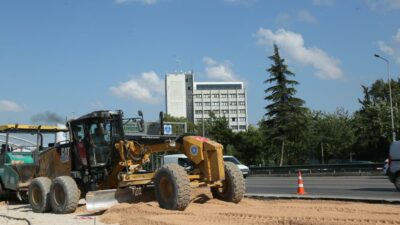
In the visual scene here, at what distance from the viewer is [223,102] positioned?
175m

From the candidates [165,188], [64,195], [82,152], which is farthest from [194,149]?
[64,195]

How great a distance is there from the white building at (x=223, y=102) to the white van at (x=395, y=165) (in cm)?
14806

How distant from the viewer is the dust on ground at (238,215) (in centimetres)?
1007

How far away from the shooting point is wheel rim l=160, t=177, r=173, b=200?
43.7ft

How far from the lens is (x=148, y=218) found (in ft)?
38.2

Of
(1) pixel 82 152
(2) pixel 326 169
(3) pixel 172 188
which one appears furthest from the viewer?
(2) pixel 326 169

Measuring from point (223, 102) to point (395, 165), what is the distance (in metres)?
155

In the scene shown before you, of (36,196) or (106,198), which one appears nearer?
(106,198)

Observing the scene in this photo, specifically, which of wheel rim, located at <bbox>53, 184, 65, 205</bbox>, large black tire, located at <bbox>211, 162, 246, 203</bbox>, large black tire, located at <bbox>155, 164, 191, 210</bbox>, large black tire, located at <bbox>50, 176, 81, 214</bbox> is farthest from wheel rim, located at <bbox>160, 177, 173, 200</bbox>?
wheel rim, located at <bbox>53, 184, 65, 205</bbox>

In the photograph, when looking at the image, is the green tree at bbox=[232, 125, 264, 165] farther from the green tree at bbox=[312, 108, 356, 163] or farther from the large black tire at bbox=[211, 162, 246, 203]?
the large black tire at bbox=[211, 162, 246, 203]

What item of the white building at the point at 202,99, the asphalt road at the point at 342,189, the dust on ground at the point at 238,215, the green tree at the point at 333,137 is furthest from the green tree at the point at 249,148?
the white building at the point at 202,99

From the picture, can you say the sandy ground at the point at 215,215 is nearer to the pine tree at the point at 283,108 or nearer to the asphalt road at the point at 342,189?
the asphalt road at the point at 342,189

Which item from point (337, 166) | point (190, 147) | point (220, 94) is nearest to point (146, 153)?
point (190, 147)

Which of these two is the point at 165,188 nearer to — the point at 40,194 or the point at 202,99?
the point at 40,194
